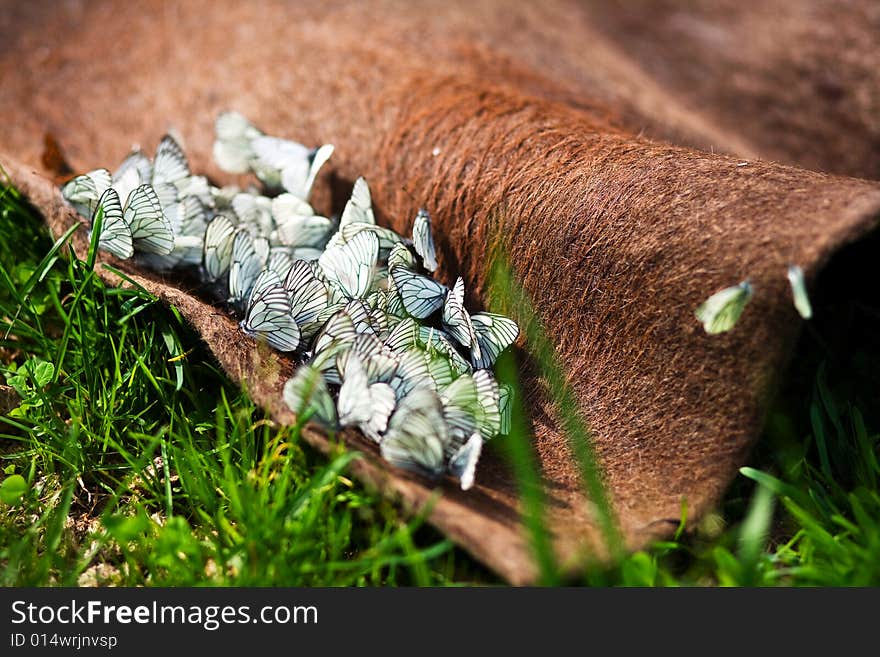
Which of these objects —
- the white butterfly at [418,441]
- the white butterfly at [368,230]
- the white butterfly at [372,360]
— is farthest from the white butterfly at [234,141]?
the white butterfly at [418,441]

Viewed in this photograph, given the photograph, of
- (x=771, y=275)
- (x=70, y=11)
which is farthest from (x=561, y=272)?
(x=70, y=11)

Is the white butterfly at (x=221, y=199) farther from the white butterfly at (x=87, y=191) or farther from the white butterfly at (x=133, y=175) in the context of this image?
the white butterfly at (x=87, y=191)

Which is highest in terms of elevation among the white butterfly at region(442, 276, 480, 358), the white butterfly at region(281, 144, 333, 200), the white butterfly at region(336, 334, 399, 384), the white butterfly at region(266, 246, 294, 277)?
the white butterfly at region(281, 144, 333, 200)

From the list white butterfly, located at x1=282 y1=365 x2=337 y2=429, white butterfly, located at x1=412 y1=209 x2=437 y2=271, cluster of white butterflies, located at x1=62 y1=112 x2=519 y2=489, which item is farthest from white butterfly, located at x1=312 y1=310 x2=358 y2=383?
white butterfly, located at x1=412 y1=209 x2=437 y2=271

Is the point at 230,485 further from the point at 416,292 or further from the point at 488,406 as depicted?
the point at 416,292

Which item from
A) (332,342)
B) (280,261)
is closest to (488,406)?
(332,342)

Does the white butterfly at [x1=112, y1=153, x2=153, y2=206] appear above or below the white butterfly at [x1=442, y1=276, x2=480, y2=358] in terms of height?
above

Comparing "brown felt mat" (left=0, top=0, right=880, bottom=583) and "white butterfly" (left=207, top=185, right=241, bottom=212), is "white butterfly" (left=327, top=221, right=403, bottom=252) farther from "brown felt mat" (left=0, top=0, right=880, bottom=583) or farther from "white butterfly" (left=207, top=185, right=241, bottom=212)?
"white butterfly" (left=207, top=185, right=241, bottom=212)
